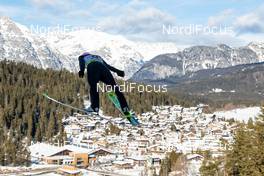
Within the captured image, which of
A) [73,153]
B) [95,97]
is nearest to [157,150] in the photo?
[73,153]

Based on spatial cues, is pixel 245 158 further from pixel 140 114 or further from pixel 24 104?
pixel 140 114

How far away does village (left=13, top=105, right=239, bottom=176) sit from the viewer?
Result: 63.2m

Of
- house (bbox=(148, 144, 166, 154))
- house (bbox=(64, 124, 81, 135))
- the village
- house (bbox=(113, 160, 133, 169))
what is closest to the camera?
the village

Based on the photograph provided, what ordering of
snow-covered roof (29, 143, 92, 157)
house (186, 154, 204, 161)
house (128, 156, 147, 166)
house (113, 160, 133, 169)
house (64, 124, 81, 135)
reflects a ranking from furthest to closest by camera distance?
house (64, 124, 81, 135) → snow-covered roof (29, 143, 92, 157) → house (128, 156, 147, 166) → house (113, 160, 133, 169) → house (186, 154, 204, 161)

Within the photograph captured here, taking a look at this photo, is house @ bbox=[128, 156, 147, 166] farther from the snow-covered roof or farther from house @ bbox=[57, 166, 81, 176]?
house @ bbox=[57, 166, 81, 176]

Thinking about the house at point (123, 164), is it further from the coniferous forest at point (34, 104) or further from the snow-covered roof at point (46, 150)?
the coniferous forest at point (34, 104)

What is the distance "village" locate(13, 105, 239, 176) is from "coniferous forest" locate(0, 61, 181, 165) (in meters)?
3.53

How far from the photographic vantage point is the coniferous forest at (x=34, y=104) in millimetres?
74688

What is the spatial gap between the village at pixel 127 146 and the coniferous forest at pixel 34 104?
353cm

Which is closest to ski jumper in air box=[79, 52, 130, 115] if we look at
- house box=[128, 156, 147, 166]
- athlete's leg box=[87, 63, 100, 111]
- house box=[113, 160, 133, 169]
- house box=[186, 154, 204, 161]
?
athlete's leg box=[87, 63, 100, 111]

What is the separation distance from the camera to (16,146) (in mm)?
66625

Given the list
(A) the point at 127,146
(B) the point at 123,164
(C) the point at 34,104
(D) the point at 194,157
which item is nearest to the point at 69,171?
(B) the point at 123,164

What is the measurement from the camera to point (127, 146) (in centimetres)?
8181

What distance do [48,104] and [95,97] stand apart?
3536 inches
